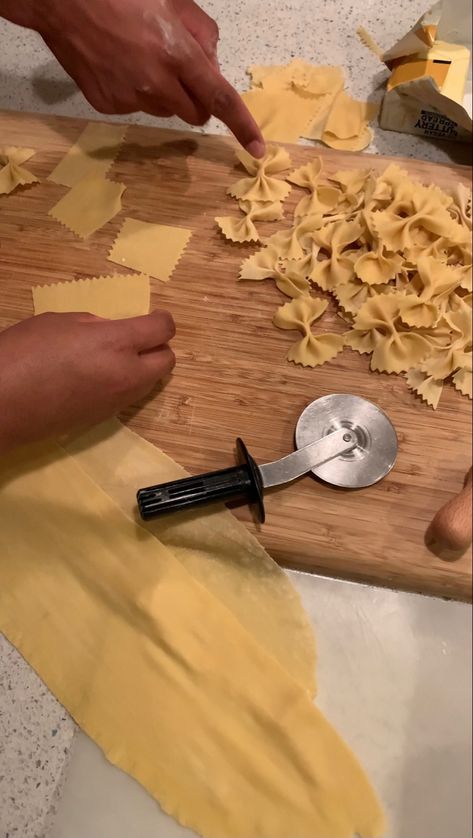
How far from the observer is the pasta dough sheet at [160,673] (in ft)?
1.88

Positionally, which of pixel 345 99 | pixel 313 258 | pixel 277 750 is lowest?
pixel 277 750

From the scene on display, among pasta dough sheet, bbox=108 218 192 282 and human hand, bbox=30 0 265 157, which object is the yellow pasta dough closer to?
pasta dough sheet, bbox=108 218 192 282

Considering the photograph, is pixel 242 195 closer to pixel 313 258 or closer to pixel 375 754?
pixel 313 258

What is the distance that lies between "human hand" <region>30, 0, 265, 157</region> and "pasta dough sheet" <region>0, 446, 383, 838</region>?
0.44m

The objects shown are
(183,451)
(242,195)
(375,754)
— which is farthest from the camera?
(242,195)

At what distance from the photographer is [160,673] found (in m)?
0.62

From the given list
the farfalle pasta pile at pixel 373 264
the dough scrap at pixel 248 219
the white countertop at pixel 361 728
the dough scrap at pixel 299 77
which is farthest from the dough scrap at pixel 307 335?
the dough scrap at pixel 299 77

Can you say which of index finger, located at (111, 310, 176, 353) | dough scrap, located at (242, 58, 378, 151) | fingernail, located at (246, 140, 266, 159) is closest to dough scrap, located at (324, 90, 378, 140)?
dough scrap, located at (242, 58, 378, 151)

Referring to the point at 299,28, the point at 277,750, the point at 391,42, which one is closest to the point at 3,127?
the point at 299,28

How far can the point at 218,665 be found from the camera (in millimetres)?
615

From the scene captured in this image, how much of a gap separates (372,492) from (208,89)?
50 centimetres

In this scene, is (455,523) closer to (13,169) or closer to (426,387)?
(426,387)

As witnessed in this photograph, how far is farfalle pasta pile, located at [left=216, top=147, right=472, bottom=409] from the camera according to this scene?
0.70 m

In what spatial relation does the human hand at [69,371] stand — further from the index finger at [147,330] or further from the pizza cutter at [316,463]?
the pizza cutter at [316,463]
